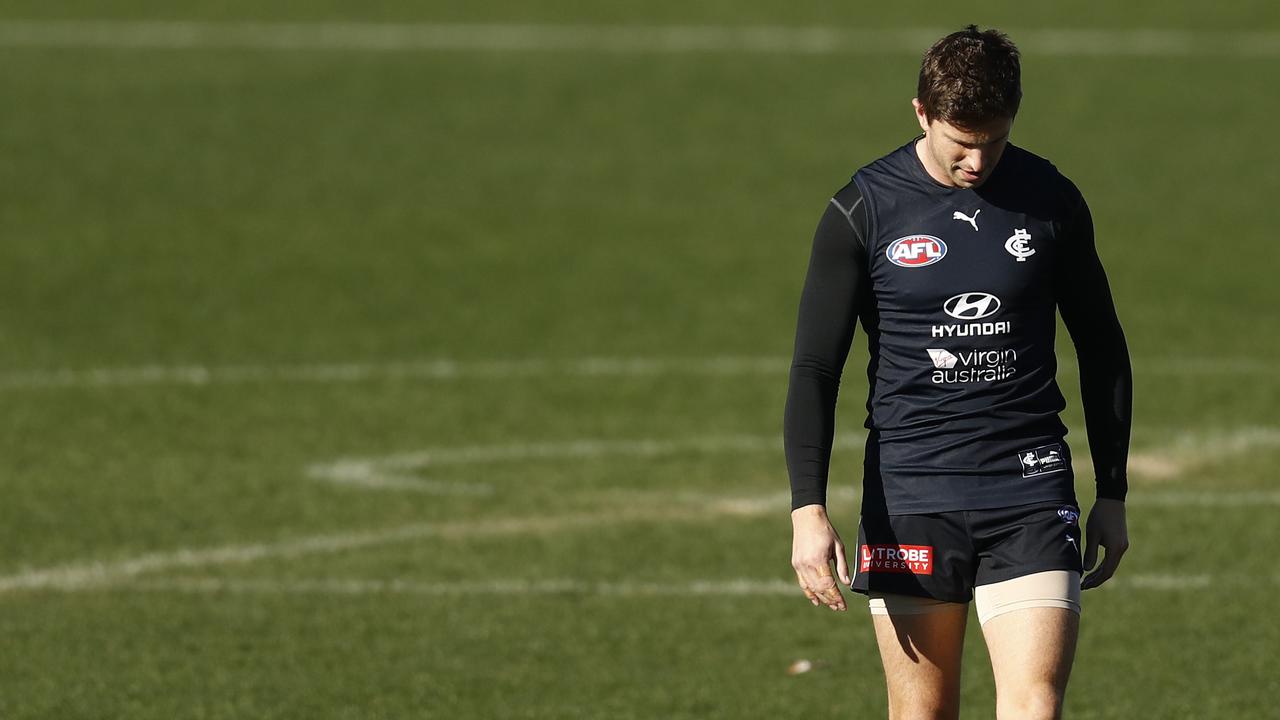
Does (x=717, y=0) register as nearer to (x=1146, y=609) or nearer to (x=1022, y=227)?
(x=1146, y=609)

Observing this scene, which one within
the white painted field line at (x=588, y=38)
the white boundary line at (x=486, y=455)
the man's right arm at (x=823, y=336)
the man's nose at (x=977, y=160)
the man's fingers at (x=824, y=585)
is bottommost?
the white painted field line at (x=588, y=38)

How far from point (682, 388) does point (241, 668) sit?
6.70 m

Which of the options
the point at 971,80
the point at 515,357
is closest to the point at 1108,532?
the point at 971,80

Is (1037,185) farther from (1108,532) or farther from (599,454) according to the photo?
(599,454)

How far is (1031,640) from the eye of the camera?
18.9ft

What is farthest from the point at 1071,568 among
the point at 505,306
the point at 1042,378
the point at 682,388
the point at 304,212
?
the point at 304,212

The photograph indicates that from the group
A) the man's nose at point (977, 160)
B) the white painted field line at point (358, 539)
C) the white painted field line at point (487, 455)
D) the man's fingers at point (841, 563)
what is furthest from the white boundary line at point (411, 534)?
the man's nose at point (977, 160)

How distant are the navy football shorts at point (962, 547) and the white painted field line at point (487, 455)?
6.44 meters

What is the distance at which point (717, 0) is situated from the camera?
1173 inches

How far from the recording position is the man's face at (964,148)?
5.69m

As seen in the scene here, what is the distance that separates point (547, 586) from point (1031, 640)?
4.88m

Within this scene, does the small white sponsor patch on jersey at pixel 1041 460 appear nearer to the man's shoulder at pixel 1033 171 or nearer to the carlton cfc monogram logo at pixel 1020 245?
the carlton cfc monogram logo at pixel 1020 245

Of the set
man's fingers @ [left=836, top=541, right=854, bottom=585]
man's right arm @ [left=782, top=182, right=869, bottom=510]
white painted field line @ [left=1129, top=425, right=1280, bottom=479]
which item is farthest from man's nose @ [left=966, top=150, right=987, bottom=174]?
white painted field line @ [left=1129, top=425, right=1280, bottom=479]

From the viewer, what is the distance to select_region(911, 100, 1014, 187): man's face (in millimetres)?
5691
